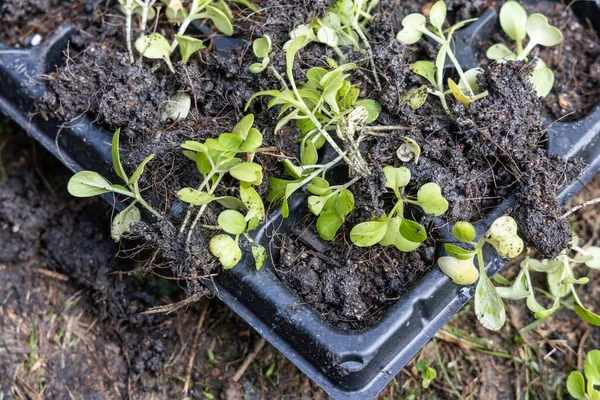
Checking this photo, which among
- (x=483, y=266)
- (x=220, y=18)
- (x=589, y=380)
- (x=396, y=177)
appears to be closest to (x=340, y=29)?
(x=220, y=18)

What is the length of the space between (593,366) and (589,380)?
0.03 metres

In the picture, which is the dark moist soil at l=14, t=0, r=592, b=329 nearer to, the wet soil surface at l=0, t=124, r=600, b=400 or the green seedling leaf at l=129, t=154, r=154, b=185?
the green seedling leaf at l=129, t=154, r=154, b=185

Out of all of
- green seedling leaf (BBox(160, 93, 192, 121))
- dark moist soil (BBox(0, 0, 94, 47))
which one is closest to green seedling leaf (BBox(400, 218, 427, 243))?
green seedling leaf (BBox(160, 93, 192, 121))

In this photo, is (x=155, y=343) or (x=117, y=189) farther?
(x=155, y=343)

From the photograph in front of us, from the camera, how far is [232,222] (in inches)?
45.5

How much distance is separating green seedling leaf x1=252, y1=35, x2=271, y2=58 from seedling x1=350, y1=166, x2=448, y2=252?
1.09 feet

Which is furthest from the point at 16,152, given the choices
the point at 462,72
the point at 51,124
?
the point at 462,72

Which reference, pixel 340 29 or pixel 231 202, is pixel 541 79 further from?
pixel 231 202

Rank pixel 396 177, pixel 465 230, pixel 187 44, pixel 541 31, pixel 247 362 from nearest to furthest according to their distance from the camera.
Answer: pixel 465 230 → pixel 396 177 → pixel 187 44 → pixel 541 31 → pixel 247 362

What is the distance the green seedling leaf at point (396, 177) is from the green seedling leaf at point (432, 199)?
36mm

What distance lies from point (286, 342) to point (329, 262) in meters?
0.18

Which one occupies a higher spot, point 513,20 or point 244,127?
point 513,20

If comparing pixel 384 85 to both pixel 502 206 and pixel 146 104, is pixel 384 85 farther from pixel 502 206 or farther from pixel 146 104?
pixel 146 104

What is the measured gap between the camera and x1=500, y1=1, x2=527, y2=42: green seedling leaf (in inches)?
56.2
